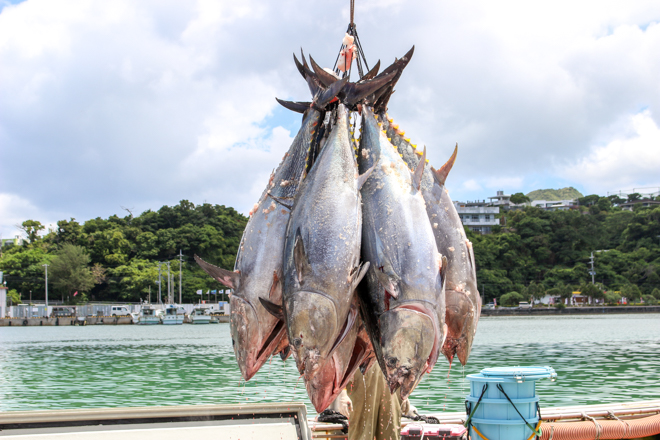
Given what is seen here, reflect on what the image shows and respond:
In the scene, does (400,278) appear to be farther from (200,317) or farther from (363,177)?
(200,317)

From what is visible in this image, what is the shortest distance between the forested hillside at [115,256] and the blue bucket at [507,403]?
6330 centimetres

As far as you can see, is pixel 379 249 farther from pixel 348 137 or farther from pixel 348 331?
pixel 348 137

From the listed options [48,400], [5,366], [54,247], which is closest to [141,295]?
[54,247]

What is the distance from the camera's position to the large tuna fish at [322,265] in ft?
7.24

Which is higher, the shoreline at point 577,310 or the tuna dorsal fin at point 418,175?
the tuna dorsal fin at point 418,175

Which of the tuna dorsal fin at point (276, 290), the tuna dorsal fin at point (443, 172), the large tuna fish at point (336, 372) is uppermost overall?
the tuna dorsal fin at point (443, 172)

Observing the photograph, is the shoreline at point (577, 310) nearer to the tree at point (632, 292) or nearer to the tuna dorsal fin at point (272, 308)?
the tree at point (632, 292)

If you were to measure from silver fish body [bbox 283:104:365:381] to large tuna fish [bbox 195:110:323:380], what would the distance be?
7.3 inches

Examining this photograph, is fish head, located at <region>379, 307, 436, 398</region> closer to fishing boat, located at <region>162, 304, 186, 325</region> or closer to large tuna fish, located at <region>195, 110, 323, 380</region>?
large tuna fish, located at <region>195, 110, 323, 380</region>

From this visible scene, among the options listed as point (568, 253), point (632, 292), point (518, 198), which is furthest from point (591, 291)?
point (518, 198)

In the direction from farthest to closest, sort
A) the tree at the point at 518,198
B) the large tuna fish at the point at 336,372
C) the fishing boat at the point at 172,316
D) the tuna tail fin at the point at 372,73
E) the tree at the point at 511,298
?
the tree at the point at 518,198 → the tree at the point at 511,298 → the fishing boat at the point at 172,316 → the tuna tail fin at the point at 372,73 → the large tuna fish at the point at 336,372

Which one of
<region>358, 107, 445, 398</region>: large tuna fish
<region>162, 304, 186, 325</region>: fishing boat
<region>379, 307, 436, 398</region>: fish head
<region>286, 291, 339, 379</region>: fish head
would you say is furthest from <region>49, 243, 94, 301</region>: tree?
<region>379, 307, 436, 398</region>: fish head

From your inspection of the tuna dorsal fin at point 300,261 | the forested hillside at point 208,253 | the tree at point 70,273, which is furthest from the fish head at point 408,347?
the tree at point 70,273

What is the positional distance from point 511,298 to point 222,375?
A: 211 feet
